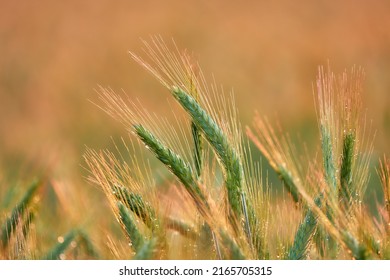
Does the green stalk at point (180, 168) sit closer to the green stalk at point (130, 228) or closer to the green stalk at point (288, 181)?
the green stalk at point (130, 228)

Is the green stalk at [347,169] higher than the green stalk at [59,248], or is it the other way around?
the green stalk at [347,169]

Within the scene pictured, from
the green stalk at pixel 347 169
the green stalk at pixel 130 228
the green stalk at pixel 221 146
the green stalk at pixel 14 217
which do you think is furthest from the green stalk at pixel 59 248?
the green stalk at pixel 347 169

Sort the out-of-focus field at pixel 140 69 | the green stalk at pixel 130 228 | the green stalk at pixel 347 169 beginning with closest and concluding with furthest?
1. the green stalk at pixel 130 228
2. the green stalk at pixel 347 169
3. the out-of-focus field at pixel 140 69

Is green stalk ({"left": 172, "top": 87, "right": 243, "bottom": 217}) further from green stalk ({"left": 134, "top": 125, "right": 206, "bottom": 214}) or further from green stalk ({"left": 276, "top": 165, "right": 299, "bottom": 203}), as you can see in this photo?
green stalk ({"left": 276, "top": 165, "right": 299, "bottom": 203})

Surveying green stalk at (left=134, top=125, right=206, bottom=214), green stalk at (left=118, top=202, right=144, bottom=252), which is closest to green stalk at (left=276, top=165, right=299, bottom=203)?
green stalk at (left=134, top=125, right=206, bottom=214)

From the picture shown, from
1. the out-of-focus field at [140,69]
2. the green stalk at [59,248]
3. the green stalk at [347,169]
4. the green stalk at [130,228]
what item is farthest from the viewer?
the out-of-focus field at [140,69]

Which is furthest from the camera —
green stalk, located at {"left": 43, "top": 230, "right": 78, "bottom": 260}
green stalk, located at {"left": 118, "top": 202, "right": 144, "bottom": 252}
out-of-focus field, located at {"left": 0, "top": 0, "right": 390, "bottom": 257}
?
out-of-focus field, located at {"left": 0, "top": 0, "right": 390, "bottom": 257}

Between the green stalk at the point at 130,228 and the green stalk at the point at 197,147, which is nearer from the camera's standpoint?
the green stalk at the point at 130,228

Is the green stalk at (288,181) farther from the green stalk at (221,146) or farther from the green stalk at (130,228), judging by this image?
the green stalk at (130,228)

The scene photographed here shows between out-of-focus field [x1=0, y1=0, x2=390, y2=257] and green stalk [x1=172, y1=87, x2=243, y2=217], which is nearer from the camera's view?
green stalk [x1=172, y1=87, x2=243, y2=217]

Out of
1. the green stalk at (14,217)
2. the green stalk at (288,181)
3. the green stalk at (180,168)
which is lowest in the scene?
the green stalk at (14,217)
